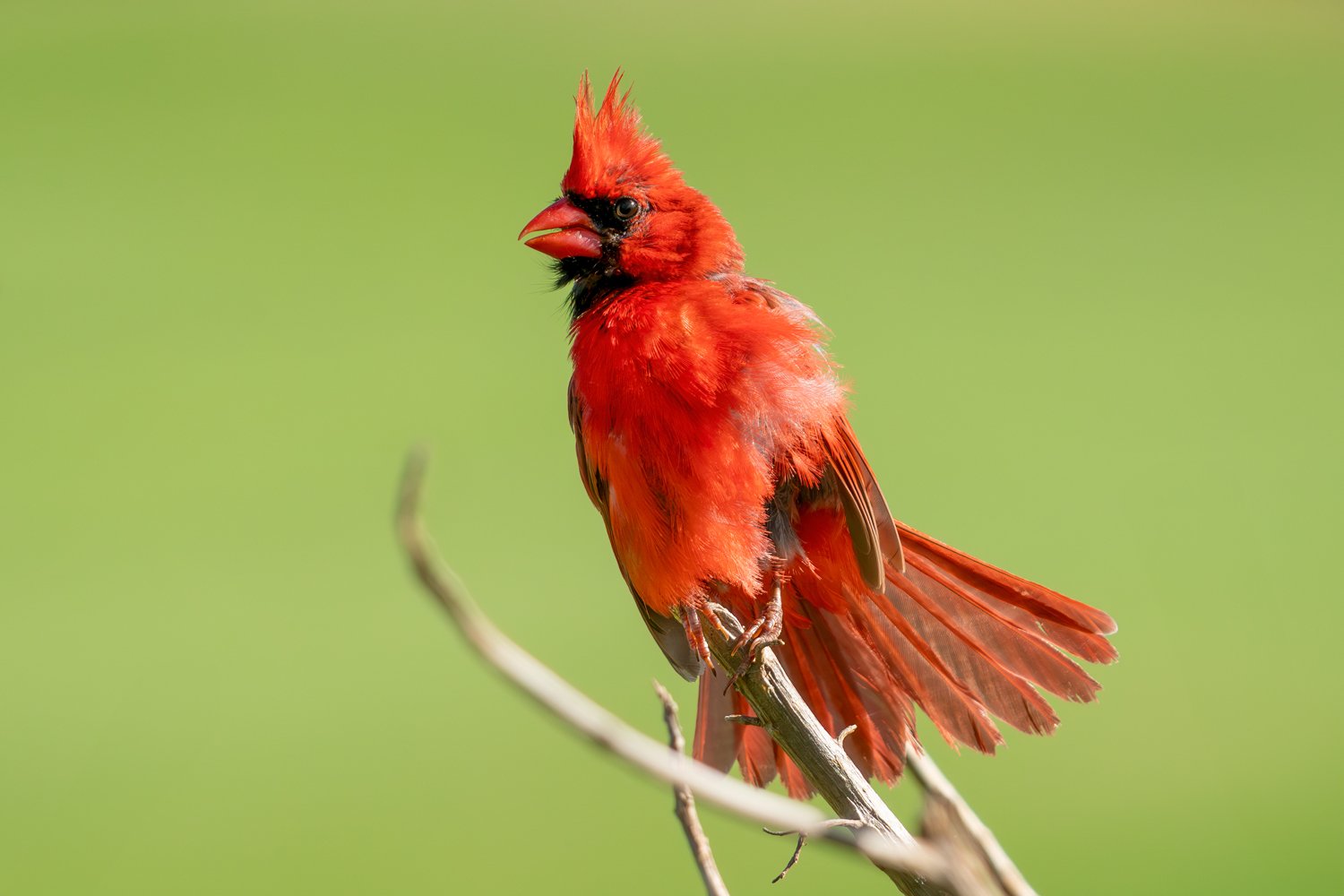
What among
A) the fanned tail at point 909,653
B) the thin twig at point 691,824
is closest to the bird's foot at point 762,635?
the fanned tail at point 909,653

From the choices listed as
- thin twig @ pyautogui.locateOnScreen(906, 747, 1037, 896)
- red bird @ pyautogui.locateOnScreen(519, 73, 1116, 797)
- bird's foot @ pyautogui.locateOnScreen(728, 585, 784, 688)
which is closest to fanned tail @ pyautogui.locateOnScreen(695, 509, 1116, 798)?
red bird @ pyautogui.locateOnScreen(519, 73, 1116, 797)

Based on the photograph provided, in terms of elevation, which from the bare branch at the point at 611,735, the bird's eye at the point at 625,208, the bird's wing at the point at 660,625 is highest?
the bird's eye at the point at 625,208

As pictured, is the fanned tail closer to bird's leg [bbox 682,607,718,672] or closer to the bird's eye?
bird's leg [bbox 682,607,718,672]

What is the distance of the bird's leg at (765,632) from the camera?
5.36 ft

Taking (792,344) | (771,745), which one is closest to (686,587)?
(771,745)

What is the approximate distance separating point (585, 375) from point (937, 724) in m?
0.70

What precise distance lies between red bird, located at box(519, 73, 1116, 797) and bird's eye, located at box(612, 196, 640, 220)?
156 mm

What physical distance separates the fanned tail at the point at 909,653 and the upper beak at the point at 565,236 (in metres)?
0.57

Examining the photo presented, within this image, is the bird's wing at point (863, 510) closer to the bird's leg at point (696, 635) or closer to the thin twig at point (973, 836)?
the bird's leg at point (696, 635)

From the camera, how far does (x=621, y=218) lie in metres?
2.20

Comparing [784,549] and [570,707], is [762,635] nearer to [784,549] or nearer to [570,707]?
[784,549]

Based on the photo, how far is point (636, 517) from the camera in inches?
77.0

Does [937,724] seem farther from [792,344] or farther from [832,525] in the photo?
[792,344]

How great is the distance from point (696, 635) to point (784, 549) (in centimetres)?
23
